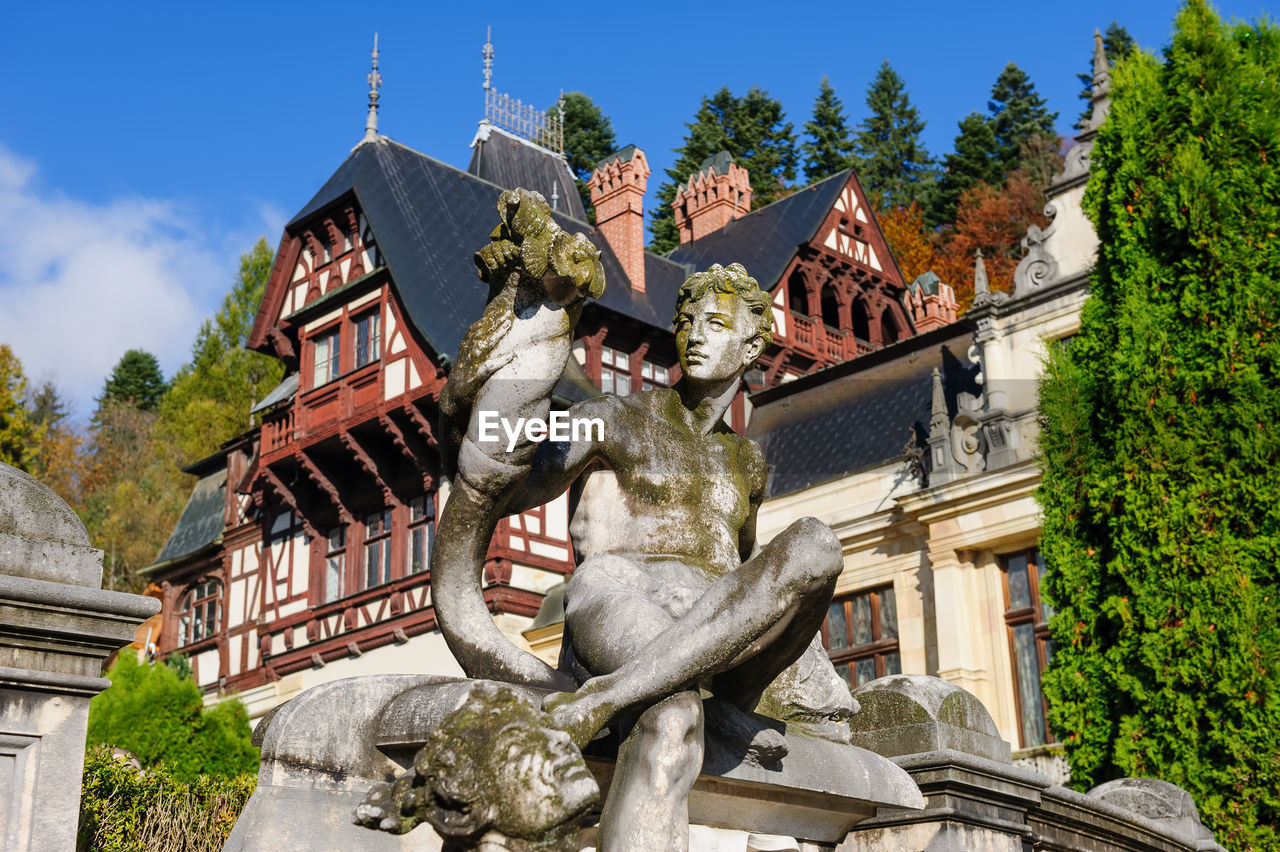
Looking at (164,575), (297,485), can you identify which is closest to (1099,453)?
(297,485)

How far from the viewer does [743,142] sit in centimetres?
4228

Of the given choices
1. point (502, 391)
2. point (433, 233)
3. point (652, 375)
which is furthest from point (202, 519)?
point (502, 391)

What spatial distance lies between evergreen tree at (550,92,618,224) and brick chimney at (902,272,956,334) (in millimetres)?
15257

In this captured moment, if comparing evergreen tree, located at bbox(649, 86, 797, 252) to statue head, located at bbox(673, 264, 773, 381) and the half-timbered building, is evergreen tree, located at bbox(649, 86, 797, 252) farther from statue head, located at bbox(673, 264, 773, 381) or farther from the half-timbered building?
statue head, located at bbox(673, 264, 773, 381)

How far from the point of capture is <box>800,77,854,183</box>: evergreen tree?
140 ft

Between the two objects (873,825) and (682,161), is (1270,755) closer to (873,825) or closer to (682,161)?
(873,825)

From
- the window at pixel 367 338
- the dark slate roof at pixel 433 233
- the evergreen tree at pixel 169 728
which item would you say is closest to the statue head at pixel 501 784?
the evergreen tree at pixel 169 728

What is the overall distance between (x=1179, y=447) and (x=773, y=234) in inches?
656

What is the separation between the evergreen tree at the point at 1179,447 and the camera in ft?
36.8

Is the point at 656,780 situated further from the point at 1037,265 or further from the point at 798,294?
the point at 798,294

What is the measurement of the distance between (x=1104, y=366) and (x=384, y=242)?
14.2 m

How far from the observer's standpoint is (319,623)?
78.9ft

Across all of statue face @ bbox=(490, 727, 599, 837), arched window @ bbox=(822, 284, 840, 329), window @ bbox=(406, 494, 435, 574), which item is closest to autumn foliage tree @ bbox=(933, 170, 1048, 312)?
arched window @ bbox=(822, 284, 840, 329)

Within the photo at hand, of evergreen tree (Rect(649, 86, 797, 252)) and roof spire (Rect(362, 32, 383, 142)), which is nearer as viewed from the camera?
roof spire (Rect(362, 32, 383, 142))
